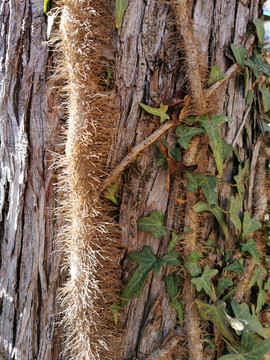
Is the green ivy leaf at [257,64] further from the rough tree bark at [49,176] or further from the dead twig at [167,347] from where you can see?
the dead twig at [167,347]

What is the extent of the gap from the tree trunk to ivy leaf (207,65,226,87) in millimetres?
422

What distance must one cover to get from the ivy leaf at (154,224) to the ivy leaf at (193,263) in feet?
0.31

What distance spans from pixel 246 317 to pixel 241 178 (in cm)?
39

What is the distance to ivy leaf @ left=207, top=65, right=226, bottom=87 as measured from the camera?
31.3 inches

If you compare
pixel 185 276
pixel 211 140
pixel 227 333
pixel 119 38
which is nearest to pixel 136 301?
pixel 185 276

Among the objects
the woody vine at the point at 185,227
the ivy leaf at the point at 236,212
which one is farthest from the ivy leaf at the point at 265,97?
the ivy leaf at the point at 236,212

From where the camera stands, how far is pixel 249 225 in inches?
34.0

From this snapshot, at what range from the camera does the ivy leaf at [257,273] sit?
87cm

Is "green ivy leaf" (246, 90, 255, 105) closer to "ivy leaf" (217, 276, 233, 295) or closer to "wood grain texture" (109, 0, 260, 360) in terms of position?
"wood grain texture" (109, 0, 260, 360)

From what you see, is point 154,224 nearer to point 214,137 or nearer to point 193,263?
point 193,263

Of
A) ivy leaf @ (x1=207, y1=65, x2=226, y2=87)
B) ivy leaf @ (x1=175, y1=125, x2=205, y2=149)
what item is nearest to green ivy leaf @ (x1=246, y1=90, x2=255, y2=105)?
ivy leaf @ (x1=207, y1=65, x2=226, y2=87)

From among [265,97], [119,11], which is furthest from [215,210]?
[119,11]

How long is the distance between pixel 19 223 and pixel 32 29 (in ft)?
1.60

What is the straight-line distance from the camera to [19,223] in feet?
2.41
